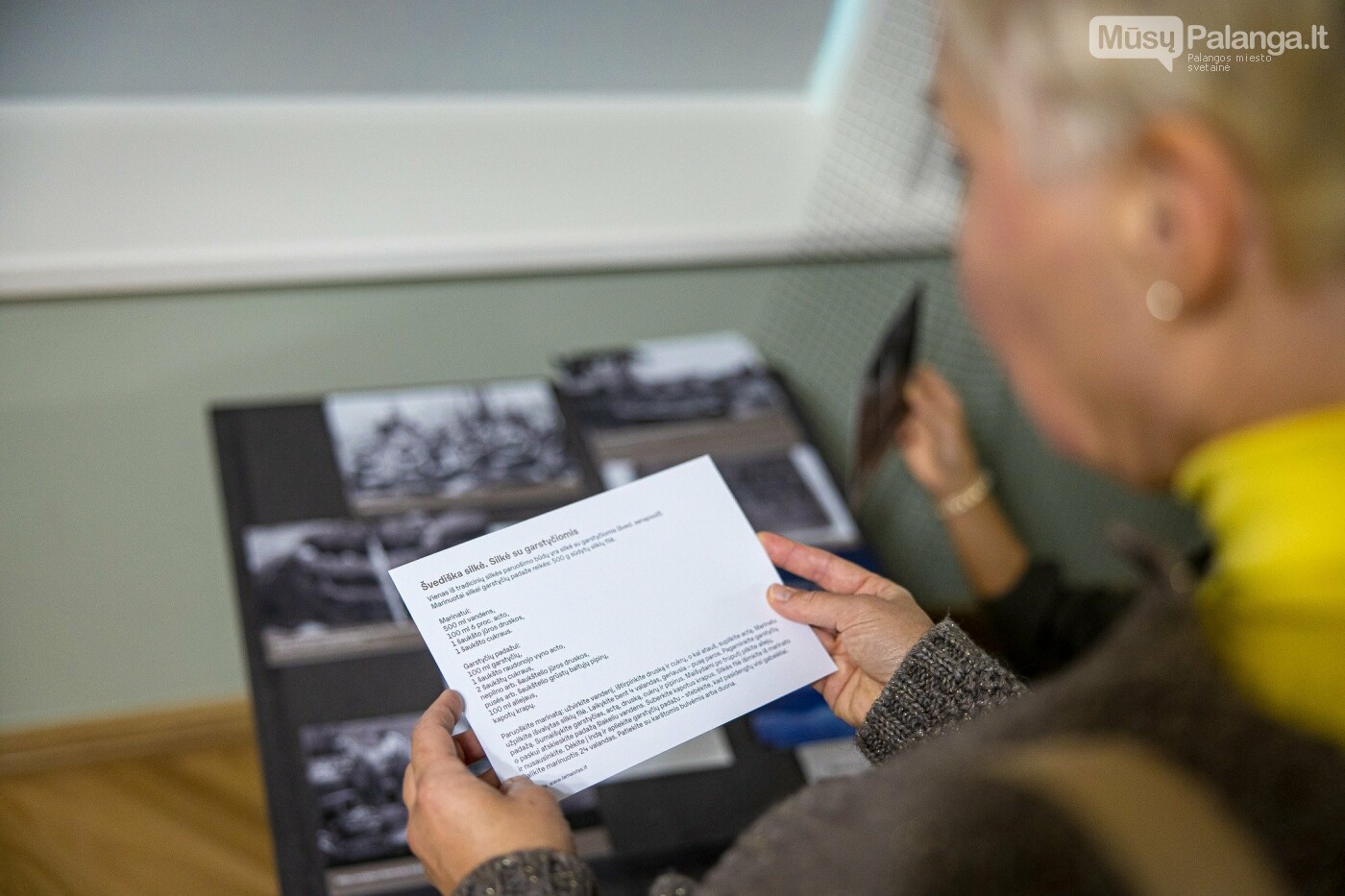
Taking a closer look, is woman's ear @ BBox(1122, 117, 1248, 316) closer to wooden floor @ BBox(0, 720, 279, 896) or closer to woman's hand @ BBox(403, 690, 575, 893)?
woman's hand @ BBox(403, 690, 575, 893)

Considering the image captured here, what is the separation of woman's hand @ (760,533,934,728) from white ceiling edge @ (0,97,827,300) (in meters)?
0.78

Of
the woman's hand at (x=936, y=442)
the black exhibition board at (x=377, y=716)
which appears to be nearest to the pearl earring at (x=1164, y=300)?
the black exhibition board at (x=377, y=716)

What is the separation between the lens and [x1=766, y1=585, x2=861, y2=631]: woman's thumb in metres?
0.82

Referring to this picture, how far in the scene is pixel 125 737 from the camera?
4.67 ft

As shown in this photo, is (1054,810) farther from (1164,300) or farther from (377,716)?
(377,716)

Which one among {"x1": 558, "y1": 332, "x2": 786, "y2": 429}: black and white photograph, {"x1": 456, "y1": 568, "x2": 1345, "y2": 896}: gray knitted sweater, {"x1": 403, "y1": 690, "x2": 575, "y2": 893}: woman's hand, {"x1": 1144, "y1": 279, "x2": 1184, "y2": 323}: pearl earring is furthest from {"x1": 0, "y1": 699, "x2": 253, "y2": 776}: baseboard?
{"x1": 1144, "y1": 279, "x2": 1184, "y2": 323}: pearl earring

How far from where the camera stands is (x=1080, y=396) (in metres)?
0.55

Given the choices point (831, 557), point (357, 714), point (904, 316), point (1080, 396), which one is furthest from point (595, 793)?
point (1080, 396)

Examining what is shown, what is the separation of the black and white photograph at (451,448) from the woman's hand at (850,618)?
46cm

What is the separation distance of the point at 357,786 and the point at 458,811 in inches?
15.0

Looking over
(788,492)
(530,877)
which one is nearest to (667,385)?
(788,492)

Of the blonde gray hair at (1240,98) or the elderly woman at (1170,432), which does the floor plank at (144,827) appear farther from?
the blonde gray hair at (1240,98)

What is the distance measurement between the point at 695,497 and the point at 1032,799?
1.32 ft

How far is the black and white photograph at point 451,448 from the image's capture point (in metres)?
1.24
